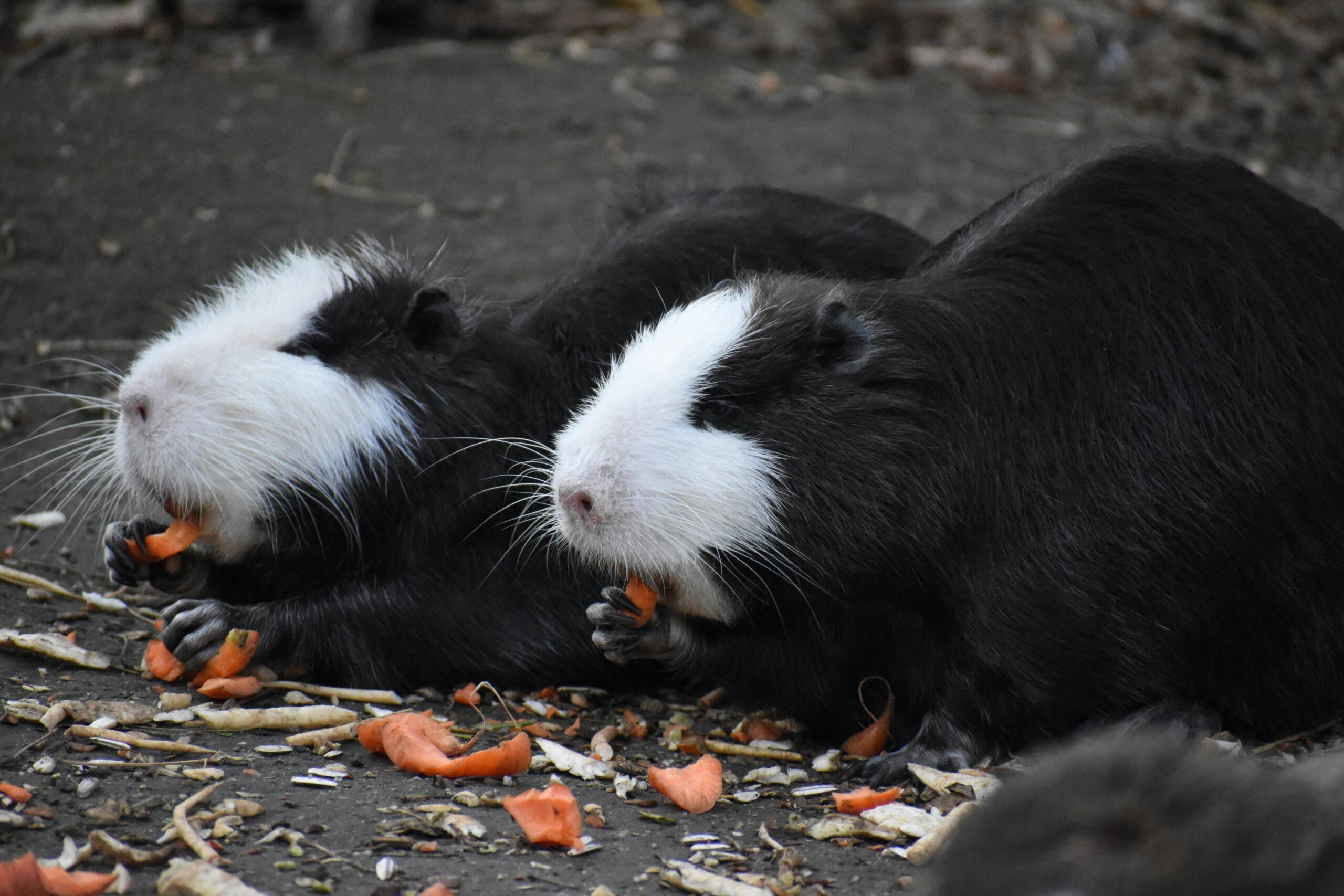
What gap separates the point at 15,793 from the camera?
9.55 ft

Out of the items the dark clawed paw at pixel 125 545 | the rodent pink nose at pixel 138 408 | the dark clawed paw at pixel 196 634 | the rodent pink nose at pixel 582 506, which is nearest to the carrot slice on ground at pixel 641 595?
the rodent pink nose at pixel 582 506

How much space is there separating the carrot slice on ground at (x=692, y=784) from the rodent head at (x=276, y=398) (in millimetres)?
1234

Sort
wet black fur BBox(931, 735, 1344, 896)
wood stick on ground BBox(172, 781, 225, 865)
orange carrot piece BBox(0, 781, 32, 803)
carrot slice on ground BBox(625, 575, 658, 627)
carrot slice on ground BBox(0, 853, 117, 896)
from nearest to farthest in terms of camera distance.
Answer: wet black fur BBox(931, 735, 1344, 896) < carrot slice on ground BBox(0, 853, 117, 896) < wood stick on ground BBox(172, 781, 225, 865) < orange carrot piece BBox(0, 781, 32, 803) < carrot slice on ground BBox(625, 575, 658, 627)

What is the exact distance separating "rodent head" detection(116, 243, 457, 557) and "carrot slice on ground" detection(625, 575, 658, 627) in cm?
83

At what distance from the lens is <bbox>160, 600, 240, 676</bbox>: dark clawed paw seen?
12.4 feet

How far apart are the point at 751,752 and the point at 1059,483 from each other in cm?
105

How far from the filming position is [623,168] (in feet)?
26.2

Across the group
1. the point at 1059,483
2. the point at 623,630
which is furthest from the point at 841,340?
the point at 623,630

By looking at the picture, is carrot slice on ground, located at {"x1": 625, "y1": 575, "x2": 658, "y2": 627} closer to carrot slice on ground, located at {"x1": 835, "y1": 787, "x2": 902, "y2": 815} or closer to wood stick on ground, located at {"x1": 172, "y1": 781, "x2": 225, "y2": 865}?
carrot slice on ground, located at {"x1": 835, "y1": 787, "x2": 902, "y2": 815}

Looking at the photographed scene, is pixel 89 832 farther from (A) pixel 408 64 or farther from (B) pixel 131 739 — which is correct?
(A) pixel 408 64

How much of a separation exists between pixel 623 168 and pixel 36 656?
4.98 m

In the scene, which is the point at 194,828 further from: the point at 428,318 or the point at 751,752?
the point at 428,318

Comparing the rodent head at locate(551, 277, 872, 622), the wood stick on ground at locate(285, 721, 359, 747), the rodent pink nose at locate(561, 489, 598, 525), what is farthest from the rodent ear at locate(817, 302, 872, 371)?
the wood stick on ground at locate(285, 721, 359, 747)

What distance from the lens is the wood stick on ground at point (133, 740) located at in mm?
3264
